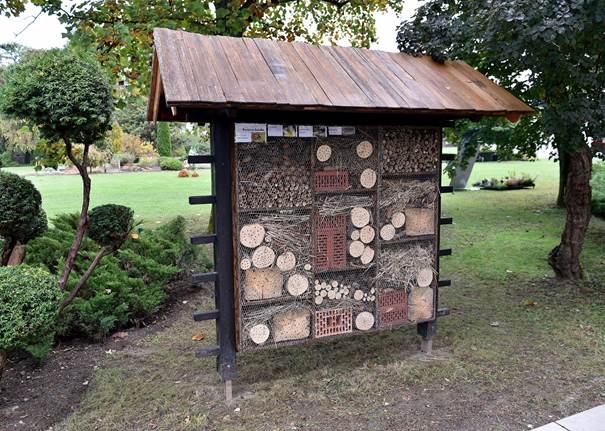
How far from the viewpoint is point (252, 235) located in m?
3.42

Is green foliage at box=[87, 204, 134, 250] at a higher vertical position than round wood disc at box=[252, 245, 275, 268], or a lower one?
higher

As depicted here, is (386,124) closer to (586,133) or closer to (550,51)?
(550,51)

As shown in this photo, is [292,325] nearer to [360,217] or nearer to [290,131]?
[360,217]

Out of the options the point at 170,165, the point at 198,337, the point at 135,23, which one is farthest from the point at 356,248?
the point at 170,165

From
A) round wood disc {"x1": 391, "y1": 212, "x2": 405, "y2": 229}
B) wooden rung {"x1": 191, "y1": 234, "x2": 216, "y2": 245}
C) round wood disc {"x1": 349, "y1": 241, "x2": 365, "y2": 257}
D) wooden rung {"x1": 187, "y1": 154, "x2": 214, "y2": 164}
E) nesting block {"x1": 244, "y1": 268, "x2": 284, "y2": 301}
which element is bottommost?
nesting block {"x1": 244, "y1": 268, "x2": 284, "y2": 301}

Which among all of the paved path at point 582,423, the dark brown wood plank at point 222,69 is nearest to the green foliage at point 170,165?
the dark brown wood plank at point 222,69

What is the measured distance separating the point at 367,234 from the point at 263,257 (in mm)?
876

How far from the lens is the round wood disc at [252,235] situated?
3.40m

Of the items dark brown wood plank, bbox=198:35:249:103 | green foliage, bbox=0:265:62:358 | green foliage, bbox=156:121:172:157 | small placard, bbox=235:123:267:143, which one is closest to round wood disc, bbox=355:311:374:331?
small placard, bbox=235:123:267:143

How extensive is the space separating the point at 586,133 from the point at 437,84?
6.17ft

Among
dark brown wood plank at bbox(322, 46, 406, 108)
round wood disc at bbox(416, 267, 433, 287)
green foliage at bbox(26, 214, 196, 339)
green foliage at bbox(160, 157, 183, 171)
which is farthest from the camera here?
green foliage at bbox(160, 157, 183, 171)

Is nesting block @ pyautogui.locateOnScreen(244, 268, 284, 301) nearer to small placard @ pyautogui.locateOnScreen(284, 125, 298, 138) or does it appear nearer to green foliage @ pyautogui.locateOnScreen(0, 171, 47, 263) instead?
small placard @ pyautogui.locateOnScreen(284, 125, 298, 138)

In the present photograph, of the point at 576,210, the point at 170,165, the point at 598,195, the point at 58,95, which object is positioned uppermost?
the point at 58,95

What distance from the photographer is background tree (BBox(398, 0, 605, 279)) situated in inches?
156
